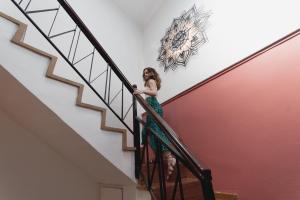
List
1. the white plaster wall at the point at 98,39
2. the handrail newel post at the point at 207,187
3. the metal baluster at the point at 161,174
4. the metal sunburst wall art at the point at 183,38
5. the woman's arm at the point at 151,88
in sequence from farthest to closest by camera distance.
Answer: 1. the white plaster wall at the point at 98,39
2. the metal sunburst wall art at the point at 183,38
3. the woman's arm at the point at 151,88
4. the metal baluster at the point at 161,174
5. the handrail newel post at the point at 207,187

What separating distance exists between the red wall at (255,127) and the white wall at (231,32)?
0.50 feet

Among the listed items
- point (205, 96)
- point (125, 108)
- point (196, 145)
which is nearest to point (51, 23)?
point (125, 108)

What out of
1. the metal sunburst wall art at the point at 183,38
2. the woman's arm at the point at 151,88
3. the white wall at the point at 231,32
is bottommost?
the woman's arm at the point at 151,88

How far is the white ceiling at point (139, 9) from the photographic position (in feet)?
13.2

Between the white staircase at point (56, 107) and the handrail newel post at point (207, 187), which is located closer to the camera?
the handrail newel post at point (207, 187)

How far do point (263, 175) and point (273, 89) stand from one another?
71 centimetres

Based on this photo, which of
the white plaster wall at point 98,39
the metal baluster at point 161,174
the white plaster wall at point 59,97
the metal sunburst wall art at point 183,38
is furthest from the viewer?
the white plaster wall at point 98,39

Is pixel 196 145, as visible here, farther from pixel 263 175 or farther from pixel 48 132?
pixel 48 132

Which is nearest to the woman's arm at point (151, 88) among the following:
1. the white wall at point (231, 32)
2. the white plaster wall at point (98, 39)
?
the white wall at point (231, 32)

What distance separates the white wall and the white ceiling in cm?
70

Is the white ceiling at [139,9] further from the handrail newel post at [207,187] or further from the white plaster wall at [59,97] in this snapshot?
the handrail newel post at [207,187]

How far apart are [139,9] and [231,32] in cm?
225

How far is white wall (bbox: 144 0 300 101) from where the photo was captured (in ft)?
6.61

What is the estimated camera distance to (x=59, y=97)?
1867mm
